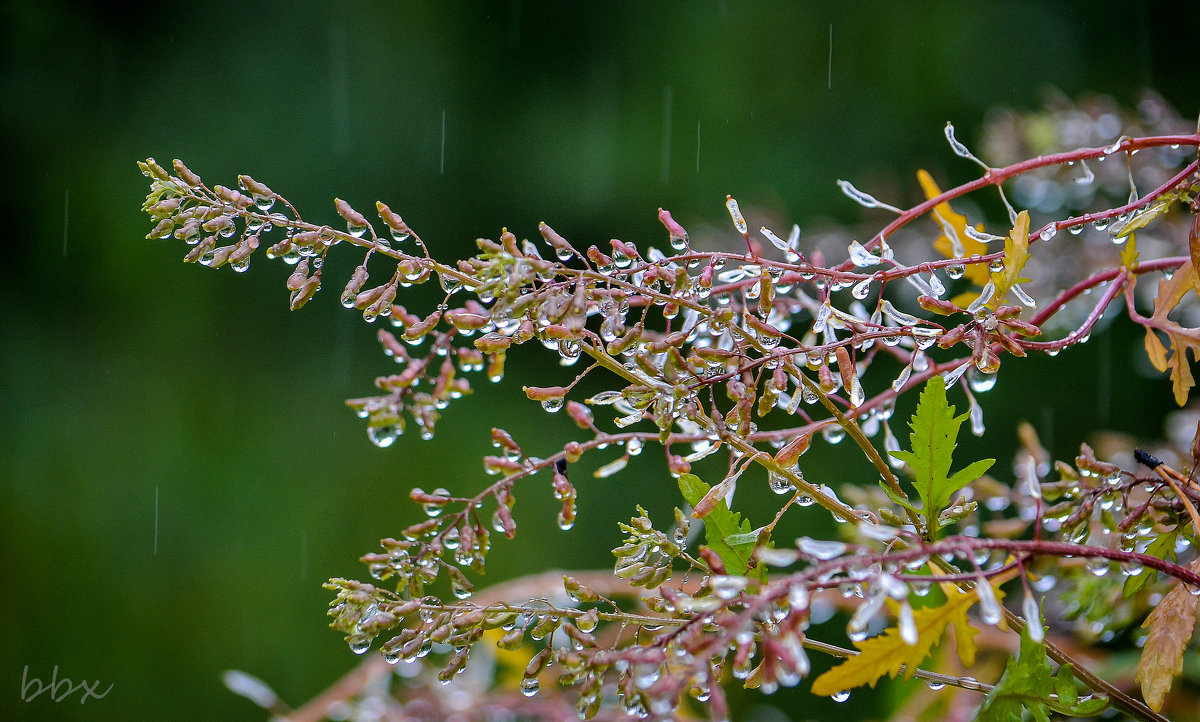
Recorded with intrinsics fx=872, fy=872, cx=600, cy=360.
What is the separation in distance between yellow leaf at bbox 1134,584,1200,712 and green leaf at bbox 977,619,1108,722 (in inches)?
2.5

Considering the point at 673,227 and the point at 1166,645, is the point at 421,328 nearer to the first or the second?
the point at 673,227

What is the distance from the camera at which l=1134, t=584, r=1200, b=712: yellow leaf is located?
1.49 feet

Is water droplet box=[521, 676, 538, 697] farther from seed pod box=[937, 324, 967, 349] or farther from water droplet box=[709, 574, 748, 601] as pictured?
seed pod box=[937, 324, 967, 349]

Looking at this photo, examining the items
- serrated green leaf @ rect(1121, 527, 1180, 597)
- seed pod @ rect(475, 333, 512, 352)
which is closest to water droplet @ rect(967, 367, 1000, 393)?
serrated green leaf @ rect(1121, 527, 1180, 597)

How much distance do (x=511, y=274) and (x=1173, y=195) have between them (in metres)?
0.38

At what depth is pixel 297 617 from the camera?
299 centimetres

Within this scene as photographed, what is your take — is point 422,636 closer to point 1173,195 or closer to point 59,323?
point 1173,195

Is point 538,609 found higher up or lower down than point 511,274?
lower down

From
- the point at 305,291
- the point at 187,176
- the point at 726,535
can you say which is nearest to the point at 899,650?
the point at 726,535

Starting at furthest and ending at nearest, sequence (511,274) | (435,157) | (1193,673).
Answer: (435,157) < (1193,673) < (511,274)

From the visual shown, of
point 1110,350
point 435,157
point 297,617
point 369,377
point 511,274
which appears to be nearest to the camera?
point 511,274

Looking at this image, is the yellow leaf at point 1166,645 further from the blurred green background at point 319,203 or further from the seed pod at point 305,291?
the blurred green background at point 319,203

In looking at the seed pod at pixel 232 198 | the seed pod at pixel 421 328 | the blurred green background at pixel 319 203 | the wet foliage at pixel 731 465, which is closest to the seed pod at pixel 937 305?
the wet foliage at pixel 731 465

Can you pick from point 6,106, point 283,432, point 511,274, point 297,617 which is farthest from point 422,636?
point 6,106
